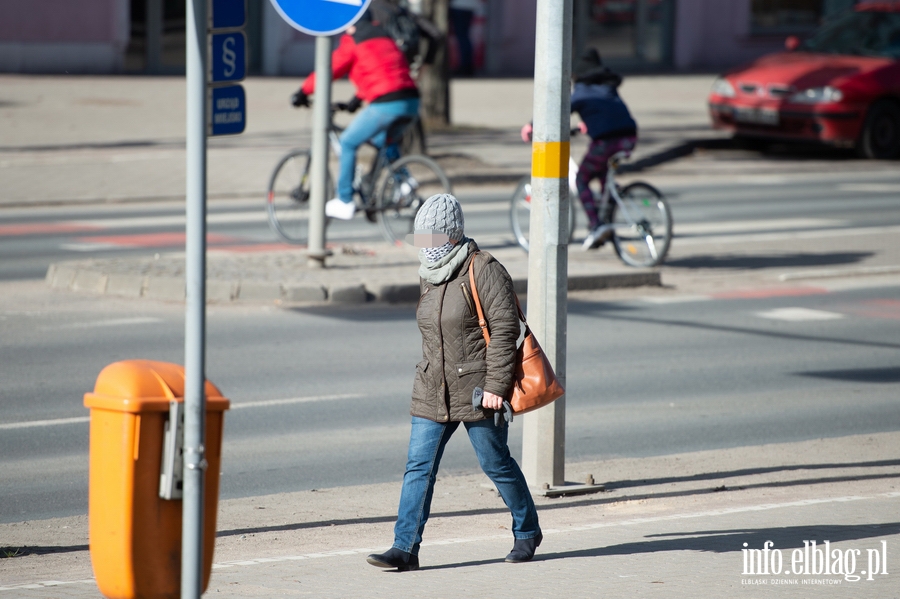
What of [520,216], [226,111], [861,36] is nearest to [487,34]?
[861,36]

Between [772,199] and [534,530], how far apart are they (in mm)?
13654

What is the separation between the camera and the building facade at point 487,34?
30172 mm

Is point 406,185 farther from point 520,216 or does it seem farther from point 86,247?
point 86,247

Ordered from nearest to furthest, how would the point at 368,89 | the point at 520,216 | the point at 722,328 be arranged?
the point at 722,328, the point at 368,89, the point at 520,216

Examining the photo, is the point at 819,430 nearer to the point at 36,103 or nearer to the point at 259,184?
the point at 259,184

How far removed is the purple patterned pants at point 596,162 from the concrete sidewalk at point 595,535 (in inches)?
219

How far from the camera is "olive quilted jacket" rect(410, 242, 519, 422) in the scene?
494 cm

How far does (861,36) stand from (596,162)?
39.2ft

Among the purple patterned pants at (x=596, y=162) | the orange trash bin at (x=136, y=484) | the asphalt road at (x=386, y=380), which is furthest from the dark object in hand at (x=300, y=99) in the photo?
the orange trash bin at (x=136, y=484)

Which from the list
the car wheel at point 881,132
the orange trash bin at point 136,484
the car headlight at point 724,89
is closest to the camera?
the orange trash bin at point 136,484

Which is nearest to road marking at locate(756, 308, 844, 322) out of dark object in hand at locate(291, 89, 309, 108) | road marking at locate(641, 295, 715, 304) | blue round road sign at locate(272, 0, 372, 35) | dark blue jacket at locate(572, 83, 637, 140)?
road marking at locate(641, 295, 715, 304)

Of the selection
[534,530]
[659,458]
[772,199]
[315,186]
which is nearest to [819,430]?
[659,458]

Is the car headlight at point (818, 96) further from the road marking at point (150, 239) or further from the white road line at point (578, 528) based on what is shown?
the white road line at point (578, 528)

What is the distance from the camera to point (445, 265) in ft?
16.5
